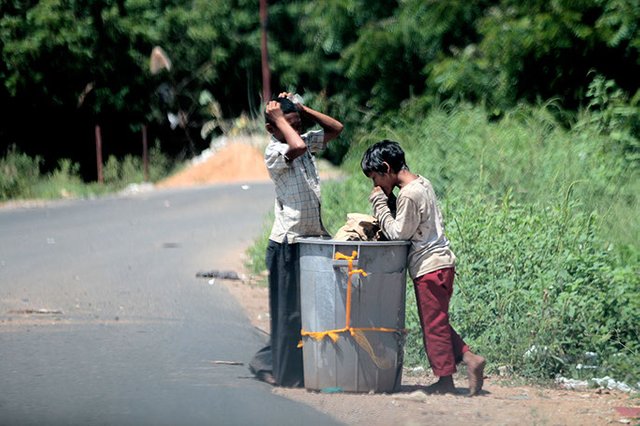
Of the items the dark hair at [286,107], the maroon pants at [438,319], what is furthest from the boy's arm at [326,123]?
the maroon pants at [438,319]

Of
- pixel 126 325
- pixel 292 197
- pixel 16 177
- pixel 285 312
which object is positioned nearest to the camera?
pixel 292 197

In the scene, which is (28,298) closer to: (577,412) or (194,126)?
(577,412)

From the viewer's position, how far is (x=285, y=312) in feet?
23.1

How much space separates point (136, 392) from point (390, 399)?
151cm

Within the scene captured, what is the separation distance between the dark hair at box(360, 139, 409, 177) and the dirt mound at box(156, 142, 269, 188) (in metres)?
21.7

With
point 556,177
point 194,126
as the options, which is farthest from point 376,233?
point 194,126

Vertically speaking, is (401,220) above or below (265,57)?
below

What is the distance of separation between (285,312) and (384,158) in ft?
3.69

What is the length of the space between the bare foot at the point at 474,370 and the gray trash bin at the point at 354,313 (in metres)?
0.42

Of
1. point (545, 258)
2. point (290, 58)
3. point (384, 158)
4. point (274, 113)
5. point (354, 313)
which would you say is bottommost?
point (354, 313)

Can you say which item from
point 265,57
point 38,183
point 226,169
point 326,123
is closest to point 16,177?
point 38,183

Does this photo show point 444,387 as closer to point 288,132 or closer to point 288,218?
point 288,218

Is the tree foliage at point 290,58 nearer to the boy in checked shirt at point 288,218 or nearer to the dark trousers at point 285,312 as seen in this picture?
the boy in checked shirt at point 288,218

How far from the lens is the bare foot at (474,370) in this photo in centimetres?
696
